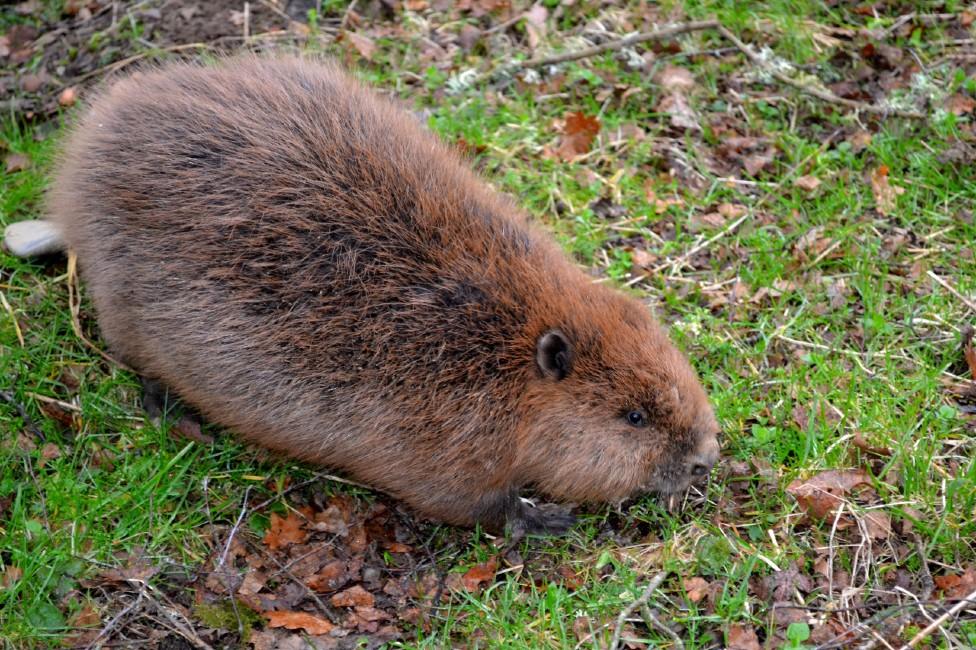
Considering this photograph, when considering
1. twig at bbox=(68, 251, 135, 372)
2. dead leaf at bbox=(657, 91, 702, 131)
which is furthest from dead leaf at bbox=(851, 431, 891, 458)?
twig at bbox=(68, 251, 135, 372)

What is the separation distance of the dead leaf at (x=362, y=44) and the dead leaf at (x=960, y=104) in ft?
11.5

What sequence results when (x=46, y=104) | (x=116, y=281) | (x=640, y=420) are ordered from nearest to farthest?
(x=640, y=420) → (x=116, y=281) → (x=46, y=104)

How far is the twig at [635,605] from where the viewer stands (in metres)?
3.47

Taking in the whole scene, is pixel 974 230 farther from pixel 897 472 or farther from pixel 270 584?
pixel 270 584

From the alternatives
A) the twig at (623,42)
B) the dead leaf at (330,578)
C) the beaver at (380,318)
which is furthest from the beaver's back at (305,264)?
the twig at (623,42)

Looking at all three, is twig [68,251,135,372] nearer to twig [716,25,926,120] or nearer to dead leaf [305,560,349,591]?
dead leaf [305,560,349,591]

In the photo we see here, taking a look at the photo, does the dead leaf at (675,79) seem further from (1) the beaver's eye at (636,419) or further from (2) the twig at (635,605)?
(2) the twig at (635,605)

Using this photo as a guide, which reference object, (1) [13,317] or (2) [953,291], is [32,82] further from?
(2) [953,291]

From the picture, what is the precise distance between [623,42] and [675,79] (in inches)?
17.3

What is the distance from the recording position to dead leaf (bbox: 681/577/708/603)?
12.2 ft

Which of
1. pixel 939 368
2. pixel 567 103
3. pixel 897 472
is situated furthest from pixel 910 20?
pixel 897 472

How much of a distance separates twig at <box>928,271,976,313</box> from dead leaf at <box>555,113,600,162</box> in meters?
2.04

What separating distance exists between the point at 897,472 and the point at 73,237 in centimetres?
369

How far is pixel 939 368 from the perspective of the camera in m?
4.42
